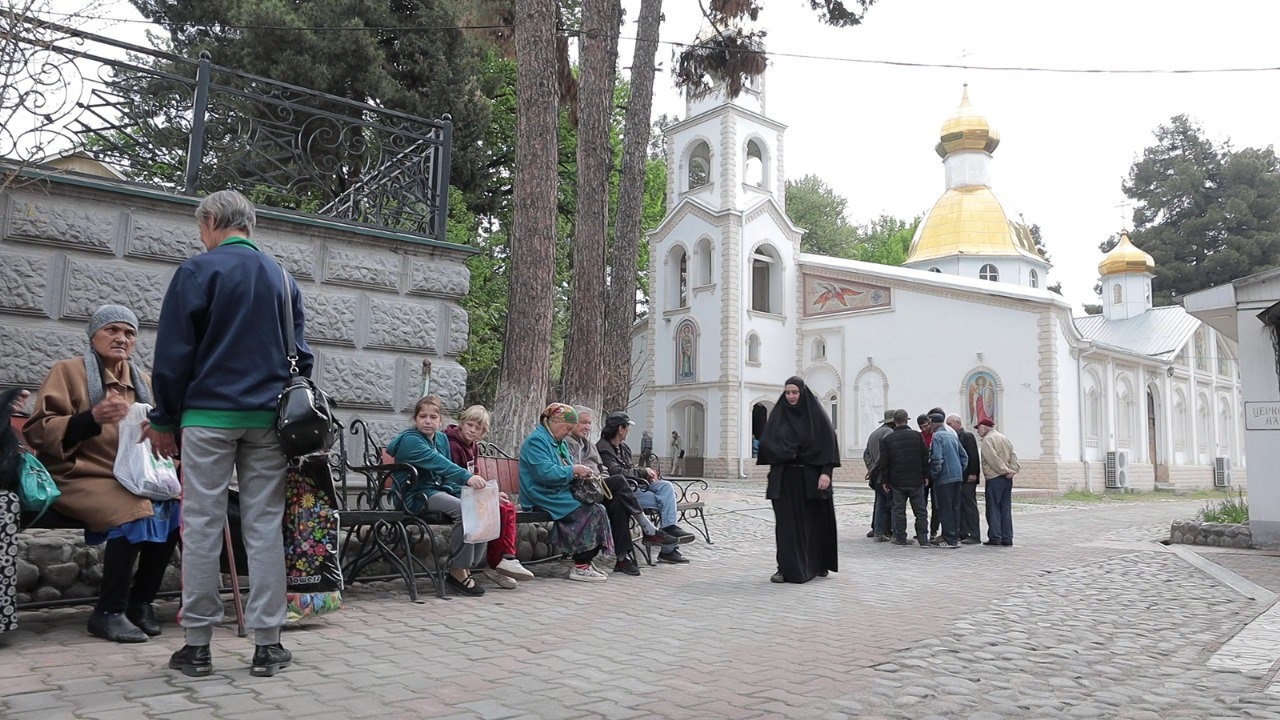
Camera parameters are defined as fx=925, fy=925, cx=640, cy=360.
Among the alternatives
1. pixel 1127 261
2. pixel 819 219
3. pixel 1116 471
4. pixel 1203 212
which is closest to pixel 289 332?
pixel 1116 471

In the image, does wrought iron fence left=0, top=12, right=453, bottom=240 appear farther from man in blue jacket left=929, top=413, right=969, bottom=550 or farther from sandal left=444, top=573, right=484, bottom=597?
man in blue jacket left=929, top=413, right=969, bottom=550

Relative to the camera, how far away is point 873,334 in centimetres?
3119

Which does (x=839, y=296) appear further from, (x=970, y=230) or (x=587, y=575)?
(x=587, y=575)

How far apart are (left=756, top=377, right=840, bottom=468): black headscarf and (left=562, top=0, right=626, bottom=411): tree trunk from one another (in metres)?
2.80

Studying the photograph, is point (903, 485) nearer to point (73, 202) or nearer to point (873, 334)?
point (73, 202)

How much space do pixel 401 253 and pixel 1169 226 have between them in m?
52.8

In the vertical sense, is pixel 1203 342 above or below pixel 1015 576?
above

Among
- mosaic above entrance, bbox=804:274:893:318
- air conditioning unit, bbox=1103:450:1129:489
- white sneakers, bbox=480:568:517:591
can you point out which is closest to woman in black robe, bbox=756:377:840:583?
white sneakers, bbox=480:568:517:591

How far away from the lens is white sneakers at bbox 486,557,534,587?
6.84 metres

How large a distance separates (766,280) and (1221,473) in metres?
19.9

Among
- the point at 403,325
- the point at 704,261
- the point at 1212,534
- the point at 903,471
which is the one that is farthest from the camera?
the point at 704,261

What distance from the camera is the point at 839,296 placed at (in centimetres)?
3256

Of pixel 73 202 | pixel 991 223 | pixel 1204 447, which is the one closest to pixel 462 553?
pixel 73 202


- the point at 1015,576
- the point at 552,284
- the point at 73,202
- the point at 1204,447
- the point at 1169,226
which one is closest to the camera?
the point at 73,202
